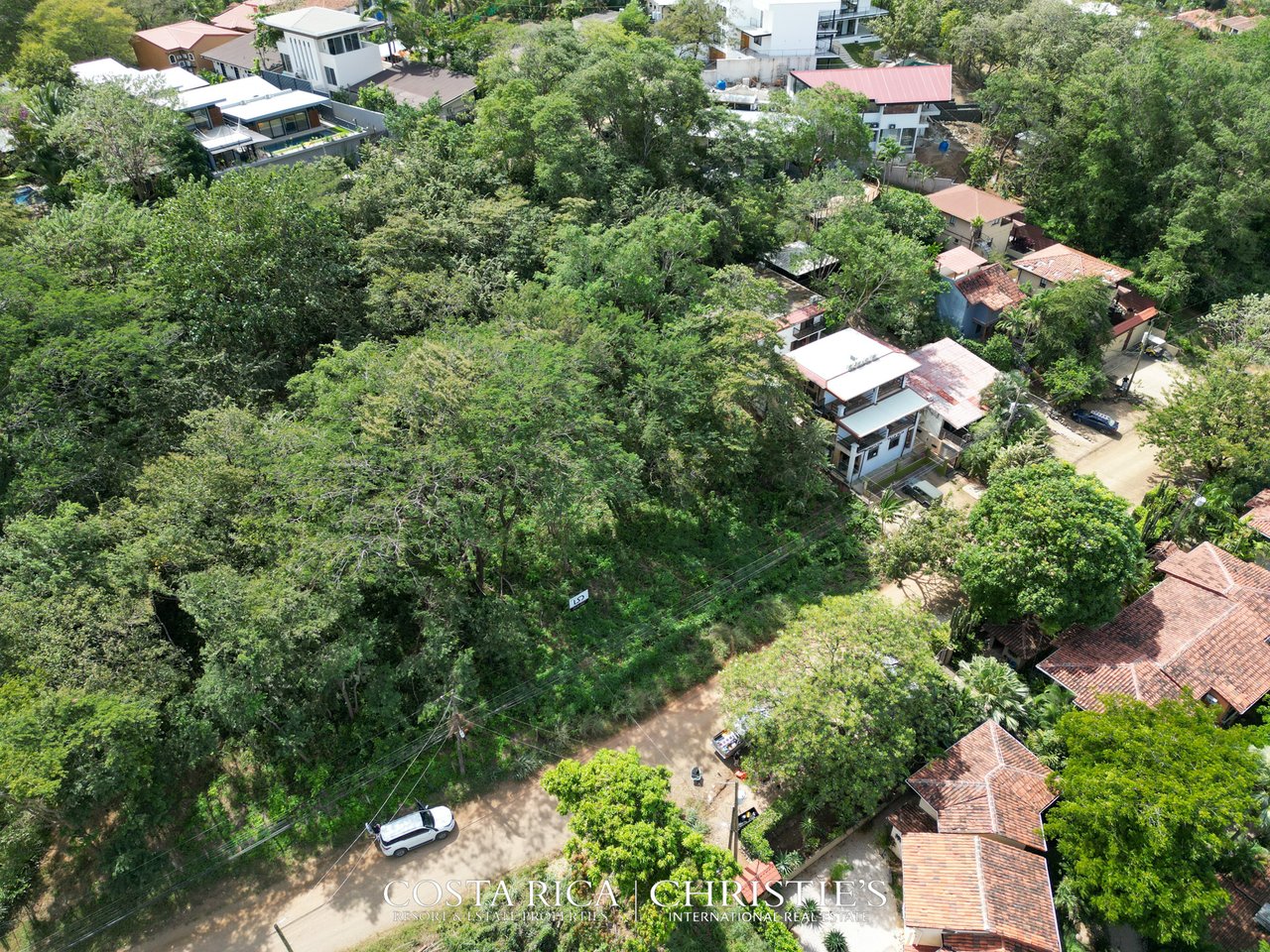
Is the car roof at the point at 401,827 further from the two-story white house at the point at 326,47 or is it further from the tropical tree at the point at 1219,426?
the two-story white house at the point at 326,47

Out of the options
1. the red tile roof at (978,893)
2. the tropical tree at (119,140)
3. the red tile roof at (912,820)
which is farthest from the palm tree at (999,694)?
the tropical tree at (119,140)

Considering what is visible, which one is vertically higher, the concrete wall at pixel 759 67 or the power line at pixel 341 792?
the concrete wall at pixel 759 67

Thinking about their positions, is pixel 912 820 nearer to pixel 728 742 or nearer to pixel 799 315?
pixel 728 742

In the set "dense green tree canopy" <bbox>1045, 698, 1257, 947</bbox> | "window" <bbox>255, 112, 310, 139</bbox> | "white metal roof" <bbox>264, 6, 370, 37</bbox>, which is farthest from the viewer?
"white metal roof" <bbox>264, 6, 370, 37</bbox>

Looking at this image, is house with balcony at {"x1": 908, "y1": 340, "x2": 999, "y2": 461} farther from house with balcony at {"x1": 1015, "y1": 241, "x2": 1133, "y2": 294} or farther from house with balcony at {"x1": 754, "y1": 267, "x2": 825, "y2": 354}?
house with balcony at {"x1": 1015, "y1": 241, "x2": 1133, "y2": 294}

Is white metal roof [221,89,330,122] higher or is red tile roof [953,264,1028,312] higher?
white metal roof [221,89,330,122]

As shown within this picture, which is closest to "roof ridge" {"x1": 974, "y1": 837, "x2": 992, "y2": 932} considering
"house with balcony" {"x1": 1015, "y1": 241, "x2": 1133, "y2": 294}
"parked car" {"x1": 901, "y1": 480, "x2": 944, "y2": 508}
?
"parked car" {"x1": 901, "y1": 480, "x2": 944, "y2": 508}
